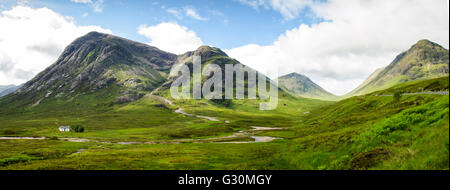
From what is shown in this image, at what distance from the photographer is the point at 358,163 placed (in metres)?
24.6

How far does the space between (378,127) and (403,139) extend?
6827mm

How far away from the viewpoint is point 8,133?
14988cm
